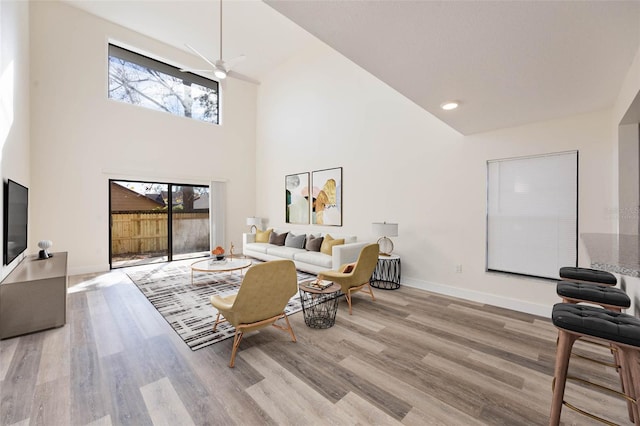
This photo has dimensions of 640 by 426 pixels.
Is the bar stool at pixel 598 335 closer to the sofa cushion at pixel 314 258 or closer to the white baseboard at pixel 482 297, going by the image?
the white baseboard at pixel 482 297

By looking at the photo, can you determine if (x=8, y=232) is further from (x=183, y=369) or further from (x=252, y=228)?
(x=252, y=228)

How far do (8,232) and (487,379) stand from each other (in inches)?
195

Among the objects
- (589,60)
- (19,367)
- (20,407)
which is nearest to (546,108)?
(589,60)

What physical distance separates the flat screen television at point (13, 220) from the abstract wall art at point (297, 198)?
4.61m

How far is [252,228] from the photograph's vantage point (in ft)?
25.2

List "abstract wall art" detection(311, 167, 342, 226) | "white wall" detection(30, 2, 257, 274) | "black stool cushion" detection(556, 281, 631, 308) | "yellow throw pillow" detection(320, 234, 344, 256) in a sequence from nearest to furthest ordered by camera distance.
Result: "black stool cushion" detection(556, 281, 631, 308) → "white wall" detection(30, 2, 257, 274) → "yellow throw pillow" detection(320, 234, 344, 256) → "abstract wall art" detection(311, 167, 342, 226)

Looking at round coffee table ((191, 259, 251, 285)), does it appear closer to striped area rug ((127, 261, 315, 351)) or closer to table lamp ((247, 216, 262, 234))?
striped area rug ((127, 261, 315, 351))

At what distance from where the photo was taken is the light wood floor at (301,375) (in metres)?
1.71

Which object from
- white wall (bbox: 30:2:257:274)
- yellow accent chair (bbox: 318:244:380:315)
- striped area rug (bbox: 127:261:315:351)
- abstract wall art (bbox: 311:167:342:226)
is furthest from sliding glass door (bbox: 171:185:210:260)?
yellow accent chair (bbox: 318:244:380:315)

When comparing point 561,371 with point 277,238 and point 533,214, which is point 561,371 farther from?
point 277,238

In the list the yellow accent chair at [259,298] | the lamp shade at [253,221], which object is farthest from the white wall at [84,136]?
the yellow accent chair at [259,298]

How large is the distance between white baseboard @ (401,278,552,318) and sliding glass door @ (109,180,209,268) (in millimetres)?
5350

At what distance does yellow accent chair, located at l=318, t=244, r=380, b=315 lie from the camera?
3.41m

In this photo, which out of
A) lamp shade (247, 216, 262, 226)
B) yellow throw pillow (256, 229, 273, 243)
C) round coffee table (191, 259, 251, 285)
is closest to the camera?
round coffee table (191, 259, 251, 285)
